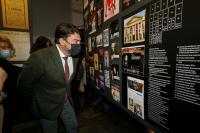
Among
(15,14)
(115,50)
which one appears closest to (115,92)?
(115,50)

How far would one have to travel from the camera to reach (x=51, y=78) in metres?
1.82

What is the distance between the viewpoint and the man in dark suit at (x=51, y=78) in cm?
177

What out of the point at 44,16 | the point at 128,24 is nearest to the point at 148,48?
the point at 128,24

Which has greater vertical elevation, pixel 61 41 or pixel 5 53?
pixel 61 41

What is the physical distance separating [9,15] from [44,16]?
0.74m

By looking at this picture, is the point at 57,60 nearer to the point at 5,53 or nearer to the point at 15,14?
the point at 5,53

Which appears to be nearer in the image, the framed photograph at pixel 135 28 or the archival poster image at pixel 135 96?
the framed photograph at pixel 135 28

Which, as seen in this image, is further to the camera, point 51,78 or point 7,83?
point 7,83

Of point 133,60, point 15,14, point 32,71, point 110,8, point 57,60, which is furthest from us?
point 15,14

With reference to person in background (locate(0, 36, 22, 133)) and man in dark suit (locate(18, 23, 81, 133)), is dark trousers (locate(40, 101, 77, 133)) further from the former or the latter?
person in background (locate(0, 36, 22, 133))

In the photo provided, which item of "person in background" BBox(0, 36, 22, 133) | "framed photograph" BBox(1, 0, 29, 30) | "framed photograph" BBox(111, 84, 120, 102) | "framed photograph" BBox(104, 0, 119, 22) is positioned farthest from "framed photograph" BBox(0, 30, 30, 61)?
"framed photograph" BBox(111, 84, 120, 102)

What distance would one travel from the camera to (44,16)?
4449 millimetres

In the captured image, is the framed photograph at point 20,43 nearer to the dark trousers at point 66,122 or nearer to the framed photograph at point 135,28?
the dark trousers at point 66,122

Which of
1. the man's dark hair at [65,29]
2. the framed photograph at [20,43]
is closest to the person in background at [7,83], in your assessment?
the man's dark hair at [65,29]
